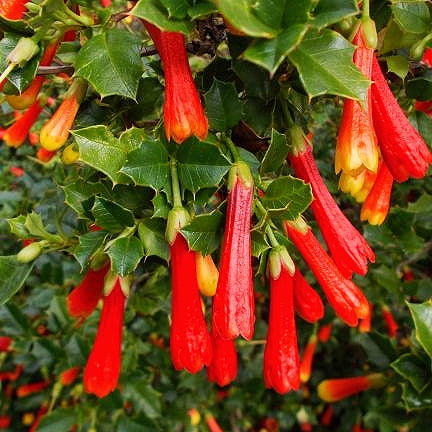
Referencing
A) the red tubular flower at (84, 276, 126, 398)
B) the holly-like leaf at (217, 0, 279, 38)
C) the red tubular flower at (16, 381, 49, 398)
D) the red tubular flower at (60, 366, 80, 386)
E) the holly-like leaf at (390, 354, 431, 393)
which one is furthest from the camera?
the red tubular flower at (16, 381, 49, 398)

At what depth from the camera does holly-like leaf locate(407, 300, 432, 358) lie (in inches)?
41.7

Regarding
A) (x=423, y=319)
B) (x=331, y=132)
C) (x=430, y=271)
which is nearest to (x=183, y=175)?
(x=423, y=319)

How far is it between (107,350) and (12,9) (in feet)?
1.95

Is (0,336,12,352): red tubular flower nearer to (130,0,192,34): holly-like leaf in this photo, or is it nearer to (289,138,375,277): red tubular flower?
(289,138,375,277): red tubular flower

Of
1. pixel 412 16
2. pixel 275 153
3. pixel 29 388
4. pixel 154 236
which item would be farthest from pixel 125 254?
pixel 29 388

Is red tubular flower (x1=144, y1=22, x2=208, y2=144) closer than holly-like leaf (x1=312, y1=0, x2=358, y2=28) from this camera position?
No

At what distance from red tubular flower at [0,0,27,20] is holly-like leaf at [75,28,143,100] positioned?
122mm

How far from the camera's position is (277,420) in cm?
239

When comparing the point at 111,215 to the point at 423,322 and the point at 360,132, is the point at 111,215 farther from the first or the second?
the point at 423,322

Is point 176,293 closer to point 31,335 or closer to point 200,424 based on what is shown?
point 31,335

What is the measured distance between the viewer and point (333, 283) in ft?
2.92

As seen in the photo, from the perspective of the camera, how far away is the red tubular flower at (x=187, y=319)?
0.81 meters

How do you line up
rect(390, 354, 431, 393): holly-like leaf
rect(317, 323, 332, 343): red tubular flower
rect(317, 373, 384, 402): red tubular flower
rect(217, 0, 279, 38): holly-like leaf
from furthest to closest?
rect(317, 323, 332, 343): red tubular flower → rect(317, 373, 384, 402): red tubular flower → rect(390, 354, 431, 393): holly-like leaf → rect(217, 0, 279, 38): holly-like leaf

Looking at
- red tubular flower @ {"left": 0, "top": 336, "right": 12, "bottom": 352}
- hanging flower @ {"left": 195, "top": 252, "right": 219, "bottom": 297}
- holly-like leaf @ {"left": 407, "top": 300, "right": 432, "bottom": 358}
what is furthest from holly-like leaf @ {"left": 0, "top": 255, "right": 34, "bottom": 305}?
red tubular flower @ {"left": 0, "top": 336, "right": 12, "bottom": 352}
